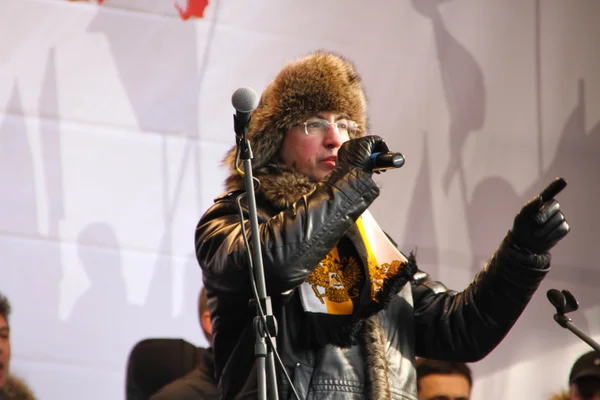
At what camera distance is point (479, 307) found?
8.17 feet

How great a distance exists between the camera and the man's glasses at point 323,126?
259 cm

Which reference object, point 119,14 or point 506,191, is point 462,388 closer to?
point 506,191

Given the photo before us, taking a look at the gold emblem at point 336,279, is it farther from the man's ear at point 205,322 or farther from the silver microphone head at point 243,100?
the man's ear at point 205,322

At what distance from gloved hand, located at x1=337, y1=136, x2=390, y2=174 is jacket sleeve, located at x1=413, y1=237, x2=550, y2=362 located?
1.44ft

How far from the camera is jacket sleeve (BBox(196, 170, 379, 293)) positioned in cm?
211

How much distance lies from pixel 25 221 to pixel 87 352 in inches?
20.7

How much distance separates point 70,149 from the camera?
140 inches

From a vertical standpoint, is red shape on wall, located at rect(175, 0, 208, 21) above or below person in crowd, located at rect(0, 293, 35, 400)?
above

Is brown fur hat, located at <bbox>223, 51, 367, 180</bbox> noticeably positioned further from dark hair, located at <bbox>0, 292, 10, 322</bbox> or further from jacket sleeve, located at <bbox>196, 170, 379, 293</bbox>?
dark hair, located at <bbox>0, 292, 10, 322</bbox>

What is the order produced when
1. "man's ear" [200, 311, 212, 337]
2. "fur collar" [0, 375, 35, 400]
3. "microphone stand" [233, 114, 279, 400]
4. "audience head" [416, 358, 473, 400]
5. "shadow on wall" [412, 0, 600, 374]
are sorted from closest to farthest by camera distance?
"microphone stand" [233, 114, 279, 400] < "fur collar" [0, 375, 35, 400] < "man's ear" [200, 311, 212, 337] < "audience head" [416, 358, 473, 400] < "shadow on wall" [412, 0, 600, 374]

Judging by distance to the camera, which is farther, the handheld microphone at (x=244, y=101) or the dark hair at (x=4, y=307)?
the dark hair at (x=4, y=307)

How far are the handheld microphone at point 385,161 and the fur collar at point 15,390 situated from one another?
176 cm

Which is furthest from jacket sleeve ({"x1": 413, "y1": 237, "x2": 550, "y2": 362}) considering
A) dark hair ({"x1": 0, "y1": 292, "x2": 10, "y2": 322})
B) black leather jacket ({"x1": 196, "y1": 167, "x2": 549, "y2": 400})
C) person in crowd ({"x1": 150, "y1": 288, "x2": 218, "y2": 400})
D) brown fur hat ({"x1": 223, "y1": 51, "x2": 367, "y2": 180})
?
dark hair ({"x1": 0, "y1": 292, "x2": 10, "y2": 322})

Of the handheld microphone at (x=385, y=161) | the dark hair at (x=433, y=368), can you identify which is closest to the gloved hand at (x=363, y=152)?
the handheld microphone at (x=385, y=161)
